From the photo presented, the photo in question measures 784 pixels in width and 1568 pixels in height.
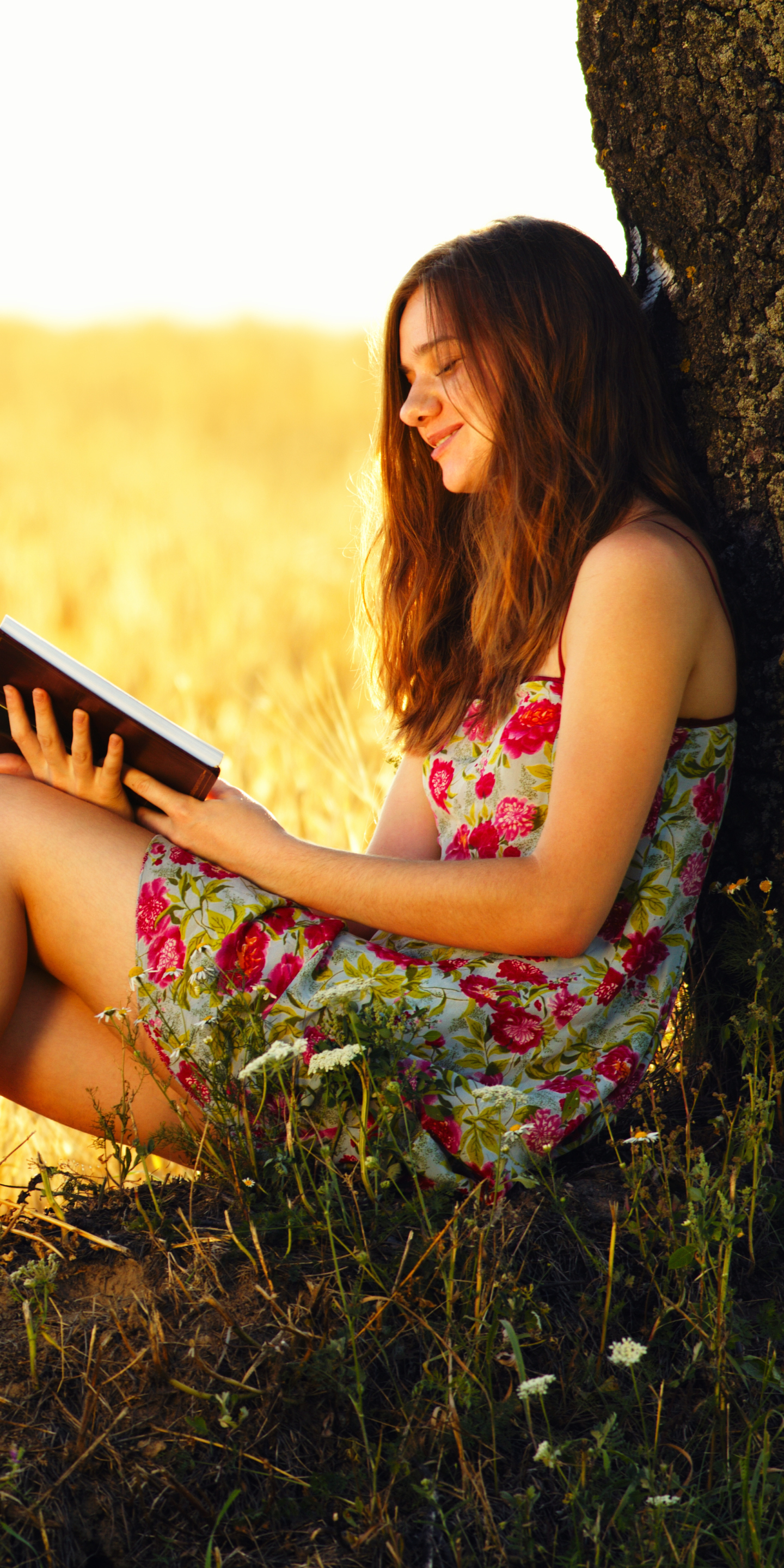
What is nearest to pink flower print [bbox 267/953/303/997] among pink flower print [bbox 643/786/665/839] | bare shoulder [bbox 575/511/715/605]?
pink flower print [bbox 643/786/665/839]

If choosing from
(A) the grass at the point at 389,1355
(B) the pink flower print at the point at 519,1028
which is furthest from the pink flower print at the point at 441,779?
(A) the grass at the point at 389,1355

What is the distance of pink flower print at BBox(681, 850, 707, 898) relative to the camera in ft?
6.36

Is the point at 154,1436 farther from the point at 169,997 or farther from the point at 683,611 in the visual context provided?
the point at 683,611

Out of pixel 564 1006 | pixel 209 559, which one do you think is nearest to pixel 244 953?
pixel 564 1006

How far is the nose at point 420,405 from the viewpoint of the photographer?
2061mm

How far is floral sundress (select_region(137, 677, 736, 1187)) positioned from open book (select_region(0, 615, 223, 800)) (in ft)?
0.44

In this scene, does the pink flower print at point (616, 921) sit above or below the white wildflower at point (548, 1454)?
above

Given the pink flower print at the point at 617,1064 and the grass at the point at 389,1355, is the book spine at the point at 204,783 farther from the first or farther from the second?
the pink flower print at the point at 617,1064

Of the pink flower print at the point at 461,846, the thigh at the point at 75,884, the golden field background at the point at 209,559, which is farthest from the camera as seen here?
the golden field background at the point at 209,559

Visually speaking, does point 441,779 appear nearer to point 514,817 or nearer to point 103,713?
point 514,817

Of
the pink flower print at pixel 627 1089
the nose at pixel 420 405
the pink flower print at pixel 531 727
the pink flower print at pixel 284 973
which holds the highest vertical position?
the nose at pixel 420 405

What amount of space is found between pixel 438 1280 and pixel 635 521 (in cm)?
106

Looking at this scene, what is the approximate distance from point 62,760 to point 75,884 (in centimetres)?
22

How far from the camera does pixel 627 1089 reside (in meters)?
1.91
